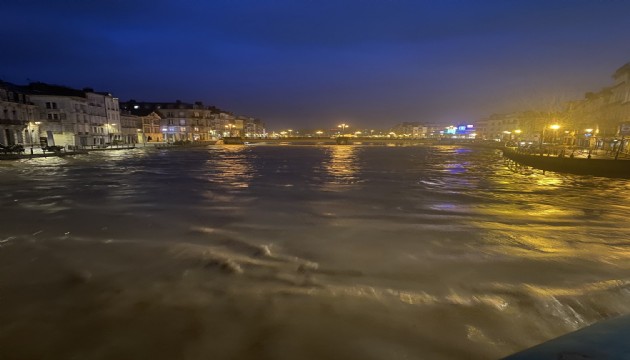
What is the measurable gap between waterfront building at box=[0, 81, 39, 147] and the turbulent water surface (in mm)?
59767

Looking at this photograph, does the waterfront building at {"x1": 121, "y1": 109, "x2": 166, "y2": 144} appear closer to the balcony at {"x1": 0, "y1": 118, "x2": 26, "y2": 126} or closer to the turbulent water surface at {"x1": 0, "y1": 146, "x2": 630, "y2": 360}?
the balcony at {"x1": 0, "y1": 118, "x2": 26, "y2": 126}

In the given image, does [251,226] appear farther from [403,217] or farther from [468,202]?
[468,202]

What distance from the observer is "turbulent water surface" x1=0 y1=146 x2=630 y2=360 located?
5785 mm

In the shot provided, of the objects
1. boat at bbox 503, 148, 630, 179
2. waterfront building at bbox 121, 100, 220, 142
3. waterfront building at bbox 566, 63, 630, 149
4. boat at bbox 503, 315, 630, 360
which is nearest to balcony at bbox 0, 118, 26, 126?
waterfront building at bbox 121, 100, 220, 142

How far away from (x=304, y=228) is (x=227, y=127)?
172756 mm

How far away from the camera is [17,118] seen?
2549 inches

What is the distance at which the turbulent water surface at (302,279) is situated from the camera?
19.0ft

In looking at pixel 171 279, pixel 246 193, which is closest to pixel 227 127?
pixel 246 193

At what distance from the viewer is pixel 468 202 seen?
18.0 m

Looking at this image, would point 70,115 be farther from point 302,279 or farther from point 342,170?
point 302,279

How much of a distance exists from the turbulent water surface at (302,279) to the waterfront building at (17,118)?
59.8 metres

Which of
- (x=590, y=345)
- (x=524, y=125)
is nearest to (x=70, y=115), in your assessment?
(x=590, y=345)

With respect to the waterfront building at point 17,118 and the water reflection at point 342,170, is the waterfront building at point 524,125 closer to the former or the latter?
the water reflection at point 342,170

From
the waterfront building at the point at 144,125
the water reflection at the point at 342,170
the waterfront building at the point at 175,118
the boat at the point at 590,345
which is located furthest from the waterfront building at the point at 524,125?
the waterfront building at the point at 175,118
